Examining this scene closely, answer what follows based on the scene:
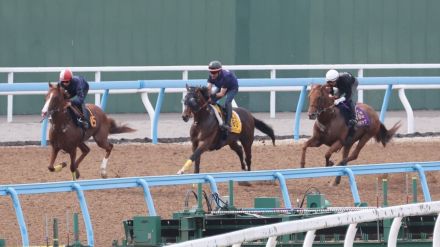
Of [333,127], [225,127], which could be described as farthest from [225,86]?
[333,127]

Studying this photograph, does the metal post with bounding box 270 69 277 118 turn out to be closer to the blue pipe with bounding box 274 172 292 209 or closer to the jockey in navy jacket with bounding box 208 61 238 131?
the jockey in navy jacket with bounding box 208 61 238 131

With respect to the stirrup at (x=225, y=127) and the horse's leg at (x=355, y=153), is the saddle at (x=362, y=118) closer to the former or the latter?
the horse's leg at (x=355, y=153)

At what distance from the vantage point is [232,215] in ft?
35.8

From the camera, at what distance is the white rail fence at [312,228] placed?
22.7ft

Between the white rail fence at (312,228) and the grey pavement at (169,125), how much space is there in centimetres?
1310

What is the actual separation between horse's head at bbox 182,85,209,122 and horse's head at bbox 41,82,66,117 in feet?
4.06

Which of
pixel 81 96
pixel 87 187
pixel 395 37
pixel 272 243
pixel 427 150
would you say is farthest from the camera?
pixel 395 37

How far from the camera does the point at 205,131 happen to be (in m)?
17.2

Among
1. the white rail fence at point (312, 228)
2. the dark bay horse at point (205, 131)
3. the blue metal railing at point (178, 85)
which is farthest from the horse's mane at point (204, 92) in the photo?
the white rail fence at point (312, 228)

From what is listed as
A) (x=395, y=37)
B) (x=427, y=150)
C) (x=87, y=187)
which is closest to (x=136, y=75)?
(x=395, y=37)

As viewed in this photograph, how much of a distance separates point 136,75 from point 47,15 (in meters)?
1.70

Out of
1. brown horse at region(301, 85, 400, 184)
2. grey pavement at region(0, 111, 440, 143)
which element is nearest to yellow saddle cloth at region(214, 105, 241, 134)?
brown horse at region(301, 85, 400, 184)

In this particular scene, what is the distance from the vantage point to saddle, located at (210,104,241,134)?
56.8 ft

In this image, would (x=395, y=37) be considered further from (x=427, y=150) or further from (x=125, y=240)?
(x=125, y=240)
